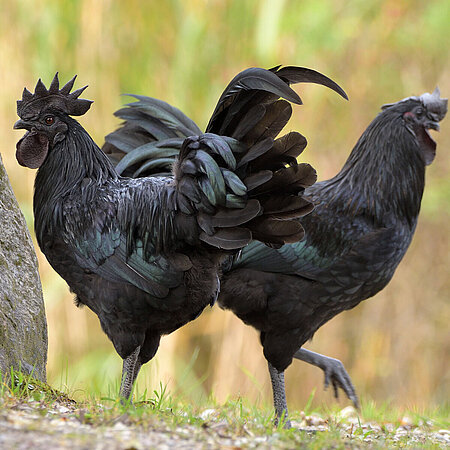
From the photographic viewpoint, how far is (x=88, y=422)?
10.6 feet

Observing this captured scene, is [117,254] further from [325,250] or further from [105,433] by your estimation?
[325,250]

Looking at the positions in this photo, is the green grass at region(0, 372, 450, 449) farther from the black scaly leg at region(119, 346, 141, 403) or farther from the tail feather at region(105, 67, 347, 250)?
the tail feather at region(105, 67, 347, 250)

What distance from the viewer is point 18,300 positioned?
13.7 ft

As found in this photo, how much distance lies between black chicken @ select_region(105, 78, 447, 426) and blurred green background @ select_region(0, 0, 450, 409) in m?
4.00

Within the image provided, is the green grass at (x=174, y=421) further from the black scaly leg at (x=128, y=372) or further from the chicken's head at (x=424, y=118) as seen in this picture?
the chicken's head at (x=424, y=118)

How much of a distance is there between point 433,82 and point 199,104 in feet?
11.9

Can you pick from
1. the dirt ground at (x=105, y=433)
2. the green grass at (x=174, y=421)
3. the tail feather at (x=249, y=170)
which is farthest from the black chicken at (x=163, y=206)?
the dirt ground at (x=105, y=433)

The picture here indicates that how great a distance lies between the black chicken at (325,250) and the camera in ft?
15.5

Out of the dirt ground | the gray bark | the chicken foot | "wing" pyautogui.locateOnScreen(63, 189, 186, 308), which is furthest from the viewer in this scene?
the chicken foot

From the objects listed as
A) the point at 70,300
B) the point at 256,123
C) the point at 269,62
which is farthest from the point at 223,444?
the point at 269,62

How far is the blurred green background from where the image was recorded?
9.11 m

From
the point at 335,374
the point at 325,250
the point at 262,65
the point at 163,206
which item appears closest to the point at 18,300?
the point at 163,206

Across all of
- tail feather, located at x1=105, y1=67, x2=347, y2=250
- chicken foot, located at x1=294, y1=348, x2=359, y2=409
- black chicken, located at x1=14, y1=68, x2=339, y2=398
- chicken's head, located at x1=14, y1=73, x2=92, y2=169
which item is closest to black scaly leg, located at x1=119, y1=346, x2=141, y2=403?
black chicken, located at x1=14, y1=68, x2=339, y2=398

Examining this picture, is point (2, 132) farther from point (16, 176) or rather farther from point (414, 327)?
point (414, 327)
